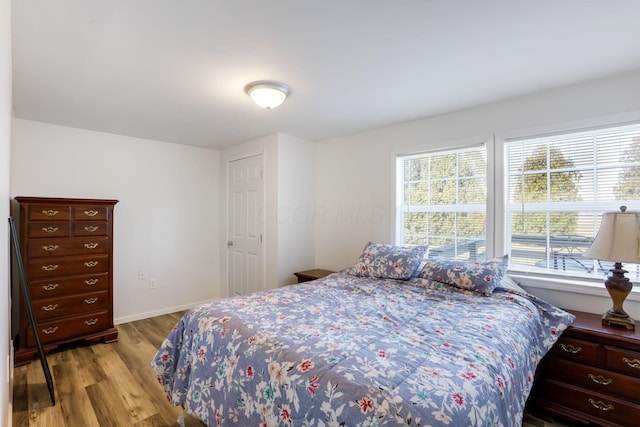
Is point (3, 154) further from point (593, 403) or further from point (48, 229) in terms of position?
point (593, 403)

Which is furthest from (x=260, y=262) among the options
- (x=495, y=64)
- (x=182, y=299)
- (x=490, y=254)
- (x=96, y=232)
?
(x=495, y=64)

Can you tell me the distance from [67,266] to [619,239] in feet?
14.0

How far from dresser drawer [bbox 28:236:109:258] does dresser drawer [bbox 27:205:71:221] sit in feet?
0.64

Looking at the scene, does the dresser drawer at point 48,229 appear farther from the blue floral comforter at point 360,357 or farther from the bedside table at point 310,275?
the bedside table at point 310,275

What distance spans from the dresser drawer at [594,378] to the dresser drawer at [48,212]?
400 centimetres

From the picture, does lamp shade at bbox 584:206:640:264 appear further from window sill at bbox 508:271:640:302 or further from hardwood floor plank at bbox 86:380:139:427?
hardwood floor plank at bbox 86:380:139:427

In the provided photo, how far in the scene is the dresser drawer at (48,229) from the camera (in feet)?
8.55

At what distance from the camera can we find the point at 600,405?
1757 millimetres

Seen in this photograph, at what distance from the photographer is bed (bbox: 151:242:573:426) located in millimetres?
1034

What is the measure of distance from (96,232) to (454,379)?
3285 millimetres

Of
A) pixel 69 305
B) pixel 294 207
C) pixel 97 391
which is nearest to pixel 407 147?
pixel 294 207

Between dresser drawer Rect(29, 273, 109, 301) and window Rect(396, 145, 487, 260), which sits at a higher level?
window Rect(396, 145, 487, 260)

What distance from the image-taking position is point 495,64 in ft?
6.31

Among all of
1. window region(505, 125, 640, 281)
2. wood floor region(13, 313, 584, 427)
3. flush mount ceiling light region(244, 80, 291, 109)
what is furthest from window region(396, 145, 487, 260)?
flush mount ceiling light region(244, 80, 291, 109)
